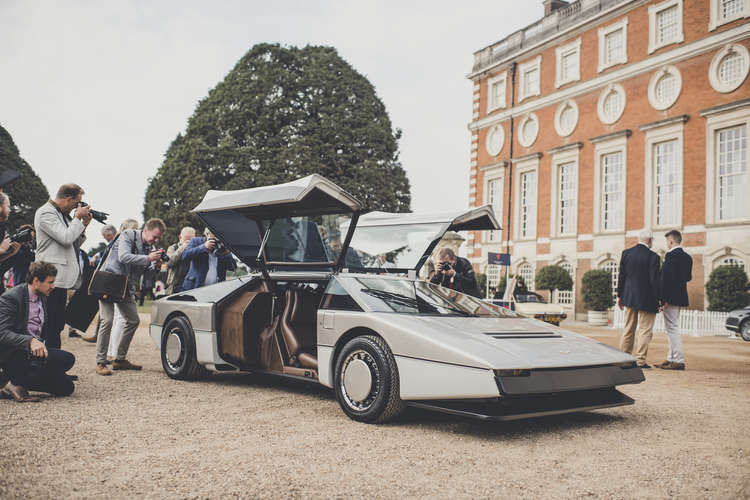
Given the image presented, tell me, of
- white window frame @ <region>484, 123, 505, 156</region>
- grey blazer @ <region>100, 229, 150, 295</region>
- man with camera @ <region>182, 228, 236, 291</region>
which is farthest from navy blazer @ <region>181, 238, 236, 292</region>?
white window frame @ <region>484, 123, 505, 156</region>

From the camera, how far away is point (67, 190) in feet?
22.1

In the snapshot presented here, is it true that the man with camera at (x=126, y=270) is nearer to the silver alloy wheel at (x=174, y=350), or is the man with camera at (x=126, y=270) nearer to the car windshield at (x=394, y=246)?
the silver alloy wheel at (x=174, y=350)

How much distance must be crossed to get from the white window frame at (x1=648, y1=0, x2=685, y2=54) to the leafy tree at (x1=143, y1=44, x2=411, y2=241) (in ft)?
45.5

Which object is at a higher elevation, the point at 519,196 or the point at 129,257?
the point at 519,196

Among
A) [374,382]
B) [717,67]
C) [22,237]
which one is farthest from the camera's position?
[717,67]

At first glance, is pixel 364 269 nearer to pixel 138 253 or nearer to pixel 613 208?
pixel 138 253

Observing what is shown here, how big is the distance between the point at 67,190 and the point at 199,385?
2532 millimetres

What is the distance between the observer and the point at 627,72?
29469mm

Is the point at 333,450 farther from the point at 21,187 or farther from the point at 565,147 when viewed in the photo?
the point at 21,187

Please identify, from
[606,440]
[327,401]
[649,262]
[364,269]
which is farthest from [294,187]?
[649,262]

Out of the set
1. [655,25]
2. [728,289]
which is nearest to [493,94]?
[655,25]

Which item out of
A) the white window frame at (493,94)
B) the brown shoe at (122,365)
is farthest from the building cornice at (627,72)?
the brown shoe at (122,365)

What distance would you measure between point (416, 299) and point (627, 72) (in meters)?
27.7

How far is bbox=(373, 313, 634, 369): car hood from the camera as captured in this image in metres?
4.61
